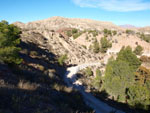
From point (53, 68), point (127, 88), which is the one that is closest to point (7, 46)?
point (53, 68)

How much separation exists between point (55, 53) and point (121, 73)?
25.7 m

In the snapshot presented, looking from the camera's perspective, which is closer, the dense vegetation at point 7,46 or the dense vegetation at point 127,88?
the dense vegetation at point 7,46

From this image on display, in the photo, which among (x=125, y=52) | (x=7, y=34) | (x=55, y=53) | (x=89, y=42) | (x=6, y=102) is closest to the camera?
(x=6, y=102)

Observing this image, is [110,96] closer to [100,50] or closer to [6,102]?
[6,102]

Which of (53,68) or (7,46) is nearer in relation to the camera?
(7,46)

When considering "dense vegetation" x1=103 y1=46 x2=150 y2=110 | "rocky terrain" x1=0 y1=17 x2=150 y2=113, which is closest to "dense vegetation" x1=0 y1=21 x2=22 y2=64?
"rocky terrain" x1=0 y1=17 x2=150 y2=113

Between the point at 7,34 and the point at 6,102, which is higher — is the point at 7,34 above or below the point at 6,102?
above

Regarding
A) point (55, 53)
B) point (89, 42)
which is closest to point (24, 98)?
point (55, 53)

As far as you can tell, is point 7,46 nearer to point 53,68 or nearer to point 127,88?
point 53,68

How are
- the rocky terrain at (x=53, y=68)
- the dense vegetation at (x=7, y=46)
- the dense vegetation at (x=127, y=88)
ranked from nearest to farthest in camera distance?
the rocky terrain at (x=53, y=68) → the dense vegetation at (x=7, y=46) → the dense vegetation at (x=127, y=88)

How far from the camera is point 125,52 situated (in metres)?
46.2

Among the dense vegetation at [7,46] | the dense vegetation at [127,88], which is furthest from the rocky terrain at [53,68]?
the dense vegetation at [127,88]

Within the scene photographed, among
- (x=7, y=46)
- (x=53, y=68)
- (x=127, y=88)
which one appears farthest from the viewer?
(x=53, y=68)

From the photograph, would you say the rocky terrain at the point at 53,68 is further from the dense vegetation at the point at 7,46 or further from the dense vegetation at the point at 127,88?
the dense vegetation at the point at 127,88
